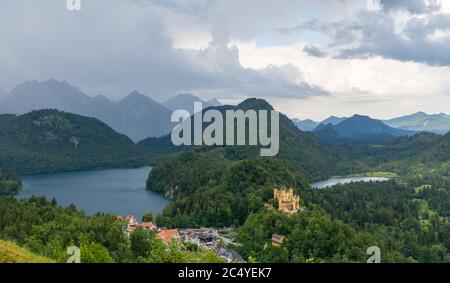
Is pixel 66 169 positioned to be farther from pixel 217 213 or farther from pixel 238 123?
pixel 217 213

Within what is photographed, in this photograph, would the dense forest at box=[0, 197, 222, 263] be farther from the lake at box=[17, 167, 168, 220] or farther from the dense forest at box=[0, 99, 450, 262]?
the lake at box=[17, 167, 168, 220]

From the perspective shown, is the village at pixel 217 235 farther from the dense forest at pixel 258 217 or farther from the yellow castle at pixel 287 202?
the dense forest at pixel 258 217

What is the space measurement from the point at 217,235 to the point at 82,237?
25084 mm

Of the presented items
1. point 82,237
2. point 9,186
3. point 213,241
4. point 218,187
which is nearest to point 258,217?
point 213,241

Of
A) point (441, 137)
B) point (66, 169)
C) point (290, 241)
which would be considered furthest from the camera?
point (441, 137)

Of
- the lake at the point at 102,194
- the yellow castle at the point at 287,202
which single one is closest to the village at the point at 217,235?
the yellow castle at the point at 287,202

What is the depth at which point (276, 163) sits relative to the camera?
9494 centimetres

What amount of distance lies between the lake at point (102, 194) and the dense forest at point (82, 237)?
102ft

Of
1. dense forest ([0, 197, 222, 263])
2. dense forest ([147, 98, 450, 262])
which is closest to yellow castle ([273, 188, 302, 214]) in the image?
dense forest ([147, 98, 450, 262])

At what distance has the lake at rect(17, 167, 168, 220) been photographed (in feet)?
284

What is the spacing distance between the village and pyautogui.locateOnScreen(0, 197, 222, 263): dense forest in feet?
9.28

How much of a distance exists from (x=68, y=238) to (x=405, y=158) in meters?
171
